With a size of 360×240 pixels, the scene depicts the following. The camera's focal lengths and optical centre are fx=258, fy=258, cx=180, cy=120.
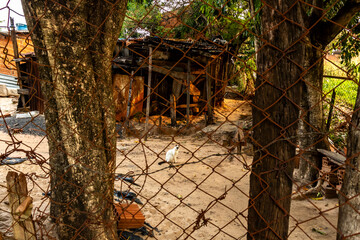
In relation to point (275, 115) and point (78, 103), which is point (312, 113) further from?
point (78, 103)

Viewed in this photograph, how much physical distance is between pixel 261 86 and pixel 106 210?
1330 millimetres

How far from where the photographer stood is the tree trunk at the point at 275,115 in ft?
3.53

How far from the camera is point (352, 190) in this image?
1.15m

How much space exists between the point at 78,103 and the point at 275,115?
1195 millimetres

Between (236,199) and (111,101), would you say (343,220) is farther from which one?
(236,199)

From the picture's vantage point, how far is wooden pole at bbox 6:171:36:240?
5.09 feet

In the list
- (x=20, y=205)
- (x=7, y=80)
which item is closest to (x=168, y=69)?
(x=20, y=205)

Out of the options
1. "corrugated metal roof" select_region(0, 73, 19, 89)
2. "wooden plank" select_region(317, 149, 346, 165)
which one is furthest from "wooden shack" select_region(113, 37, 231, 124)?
"corrugated metal roof" select_region(0, 73, 19, 89)

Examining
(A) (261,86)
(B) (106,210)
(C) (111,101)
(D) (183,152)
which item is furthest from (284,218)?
(D) (183,152)

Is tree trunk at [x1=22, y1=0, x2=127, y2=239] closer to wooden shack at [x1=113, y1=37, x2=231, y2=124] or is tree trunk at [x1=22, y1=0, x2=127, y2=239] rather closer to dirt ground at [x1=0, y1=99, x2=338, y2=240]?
dirt ground at [x1=0, y1=99, x2=338, y2=240]

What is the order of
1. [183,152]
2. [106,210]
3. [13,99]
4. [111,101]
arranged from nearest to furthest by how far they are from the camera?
[106,210], [111,101], [183,152], [13,99]

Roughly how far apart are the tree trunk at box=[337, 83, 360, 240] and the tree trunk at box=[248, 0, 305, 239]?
0.81 feet

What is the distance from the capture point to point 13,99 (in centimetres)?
1423

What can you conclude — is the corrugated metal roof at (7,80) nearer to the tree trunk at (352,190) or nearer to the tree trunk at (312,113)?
the tree trunk at (312,113)
